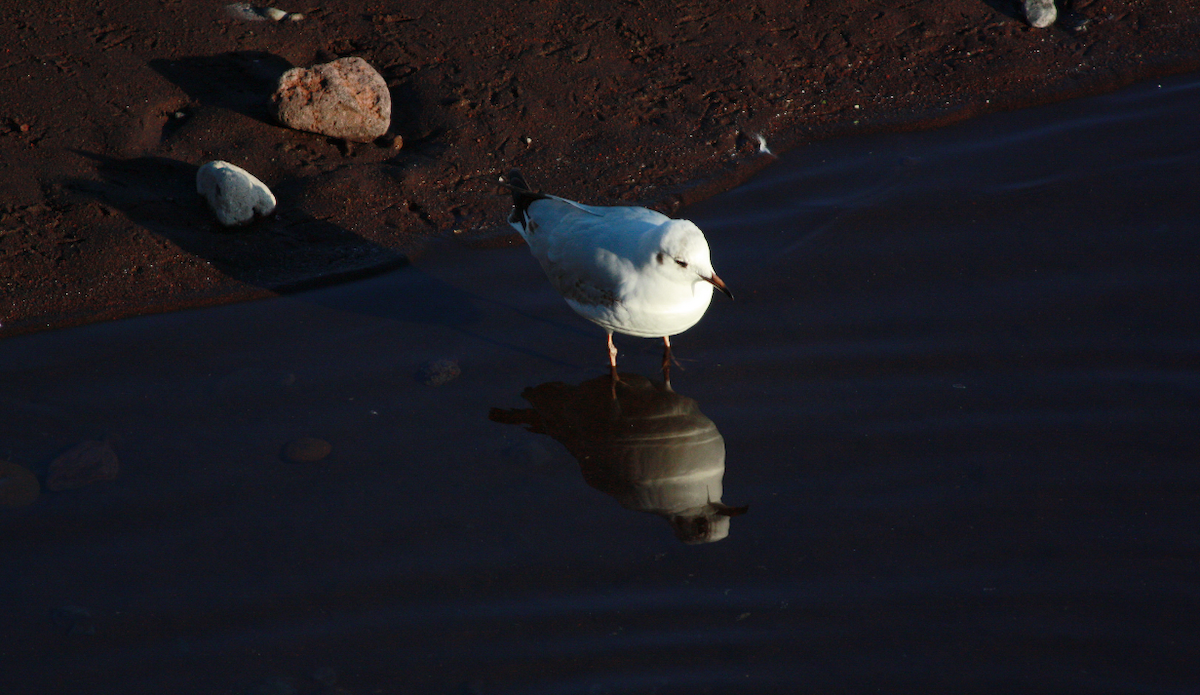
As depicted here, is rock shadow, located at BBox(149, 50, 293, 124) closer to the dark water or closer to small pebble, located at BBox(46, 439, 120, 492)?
the dark water

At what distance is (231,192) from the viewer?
5.77 meters

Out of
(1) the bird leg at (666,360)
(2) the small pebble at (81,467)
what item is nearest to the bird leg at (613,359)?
(1) the bird leg at (666,360)

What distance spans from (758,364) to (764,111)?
236 centimetres

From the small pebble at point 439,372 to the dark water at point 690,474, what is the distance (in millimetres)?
53

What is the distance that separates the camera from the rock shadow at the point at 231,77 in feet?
21.1

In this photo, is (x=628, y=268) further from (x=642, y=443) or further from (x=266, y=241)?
(x=266, y=241)

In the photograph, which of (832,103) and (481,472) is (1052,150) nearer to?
→ (832,103)

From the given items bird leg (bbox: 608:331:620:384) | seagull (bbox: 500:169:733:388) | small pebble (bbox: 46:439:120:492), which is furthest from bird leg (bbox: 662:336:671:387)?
small pebble (bbox: 46:439:120:492)

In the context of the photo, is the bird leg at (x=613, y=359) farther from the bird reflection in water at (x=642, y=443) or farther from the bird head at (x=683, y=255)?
the bird head at (x=683, y=255)

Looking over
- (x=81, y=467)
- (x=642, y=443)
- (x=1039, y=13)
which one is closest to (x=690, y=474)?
(x=642, y=443)

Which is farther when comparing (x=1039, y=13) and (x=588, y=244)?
(x=1039, y=13)

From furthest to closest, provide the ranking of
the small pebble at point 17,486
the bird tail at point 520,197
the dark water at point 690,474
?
the bird tail at point 520,197
the small pebble at point 17,486
the dark water at point 690,474

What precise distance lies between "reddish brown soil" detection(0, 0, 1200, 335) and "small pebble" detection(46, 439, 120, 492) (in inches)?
45.4

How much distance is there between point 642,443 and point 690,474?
1.09ft
